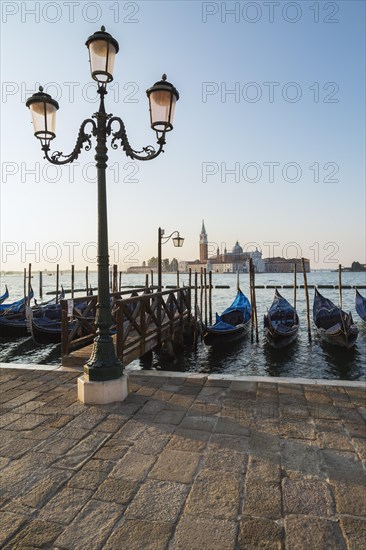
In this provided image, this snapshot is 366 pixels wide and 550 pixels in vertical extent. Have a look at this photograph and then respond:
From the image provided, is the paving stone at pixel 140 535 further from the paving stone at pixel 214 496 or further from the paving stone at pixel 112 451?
the paving stone at pixel 112 451

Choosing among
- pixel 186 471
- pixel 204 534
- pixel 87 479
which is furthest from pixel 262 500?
pixel 87 479

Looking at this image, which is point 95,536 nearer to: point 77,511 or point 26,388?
point 77,511

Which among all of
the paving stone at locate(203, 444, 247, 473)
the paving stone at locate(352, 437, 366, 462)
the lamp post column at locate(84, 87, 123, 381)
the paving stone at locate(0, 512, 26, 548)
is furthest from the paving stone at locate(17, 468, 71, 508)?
the paving stone at locate(352, 437, 366, 462)

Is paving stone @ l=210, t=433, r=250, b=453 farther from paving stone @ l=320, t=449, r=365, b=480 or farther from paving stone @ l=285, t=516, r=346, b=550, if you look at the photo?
paving stone @ l=285, t=516, r=346, b=550

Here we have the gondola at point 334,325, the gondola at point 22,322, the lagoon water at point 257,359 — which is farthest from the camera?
the gondola at point 22,322

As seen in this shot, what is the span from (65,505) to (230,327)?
1054 cm

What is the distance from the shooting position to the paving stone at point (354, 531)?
5.70ft

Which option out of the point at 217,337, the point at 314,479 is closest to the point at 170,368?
the point at 217,337

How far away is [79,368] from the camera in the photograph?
5305 mm

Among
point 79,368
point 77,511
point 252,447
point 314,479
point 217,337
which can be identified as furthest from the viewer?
point 217,337

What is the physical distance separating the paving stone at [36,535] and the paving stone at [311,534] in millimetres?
1197

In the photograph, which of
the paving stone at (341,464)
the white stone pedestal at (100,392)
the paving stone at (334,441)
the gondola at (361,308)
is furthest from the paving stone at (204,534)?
the gondola at (361,308)

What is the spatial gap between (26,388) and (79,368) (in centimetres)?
109

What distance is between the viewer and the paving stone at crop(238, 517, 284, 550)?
5.65 ft
